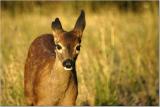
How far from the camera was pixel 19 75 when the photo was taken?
7125mm

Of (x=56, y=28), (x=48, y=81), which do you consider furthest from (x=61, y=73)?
(x=56, y=28)

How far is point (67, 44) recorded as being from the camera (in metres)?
5.69

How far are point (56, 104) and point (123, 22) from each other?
6480mm

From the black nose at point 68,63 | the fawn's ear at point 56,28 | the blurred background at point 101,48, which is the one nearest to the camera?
the black nose at point 68,63

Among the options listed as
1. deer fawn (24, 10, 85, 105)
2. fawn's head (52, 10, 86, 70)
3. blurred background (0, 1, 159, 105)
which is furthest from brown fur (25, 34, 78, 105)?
blurred background (0, 1, 159, 105)

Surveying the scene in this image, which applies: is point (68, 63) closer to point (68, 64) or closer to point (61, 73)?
point (68, 64)

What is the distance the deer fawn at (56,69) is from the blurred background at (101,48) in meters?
0.66

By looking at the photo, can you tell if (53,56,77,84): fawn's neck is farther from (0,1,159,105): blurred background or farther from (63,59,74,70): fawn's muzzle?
(0,1,159,105): blurred background

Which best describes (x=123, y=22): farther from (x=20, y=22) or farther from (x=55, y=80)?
(x=55, y=80)

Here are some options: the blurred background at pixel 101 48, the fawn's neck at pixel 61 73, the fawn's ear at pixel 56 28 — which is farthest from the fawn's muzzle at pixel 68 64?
the blurred background at pixel 101 48

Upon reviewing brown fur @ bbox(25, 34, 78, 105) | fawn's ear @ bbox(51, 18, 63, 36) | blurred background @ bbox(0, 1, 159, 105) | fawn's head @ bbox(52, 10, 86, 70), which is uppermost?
fawn's ear @ bbox(51, 18, 63, 36)

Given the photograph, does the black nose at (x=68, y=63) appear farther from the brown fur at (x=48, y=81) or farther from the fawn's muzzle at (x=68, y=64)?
the brown fur at (x=48, y=81)

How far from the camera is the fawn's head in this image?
18.5 feet

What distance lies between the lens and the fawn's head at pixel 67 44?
5.63 meters
